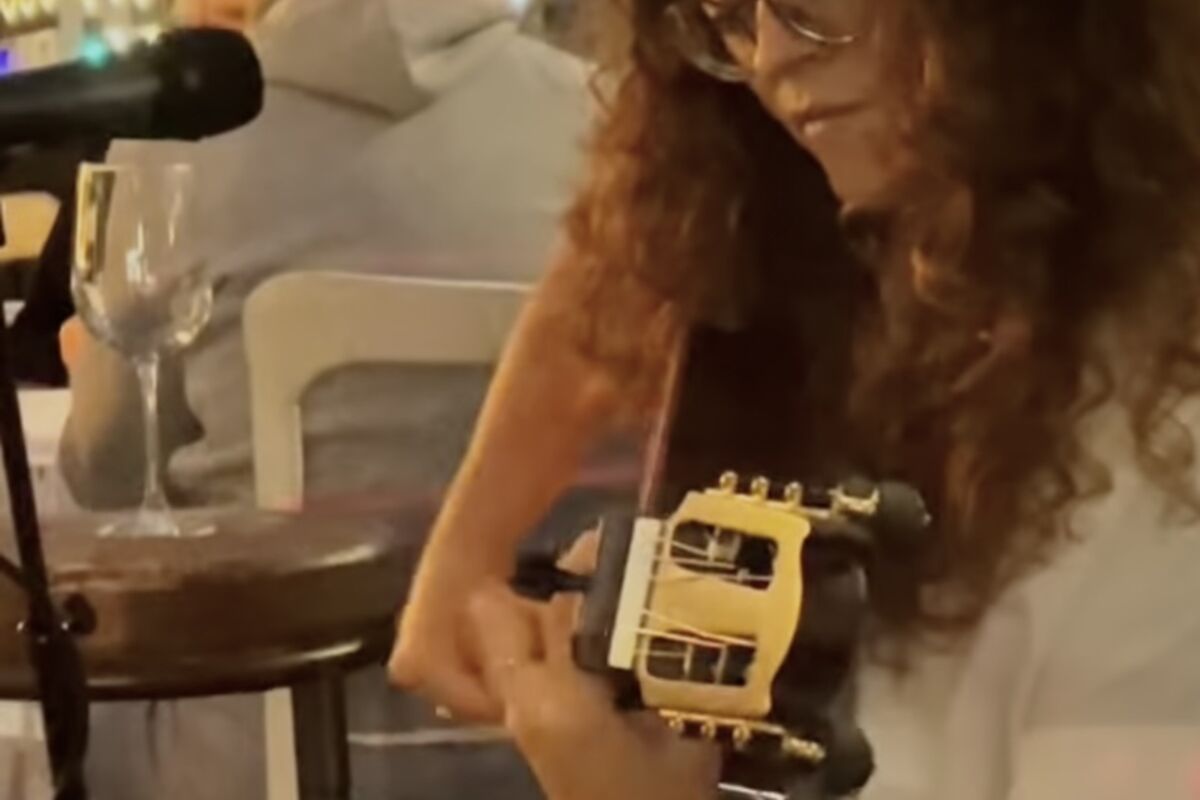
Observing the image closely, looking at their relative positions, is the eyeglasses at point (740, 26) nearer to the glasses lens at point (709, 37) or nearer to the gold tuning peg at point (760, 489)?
the glasses lens at point (709, 37)

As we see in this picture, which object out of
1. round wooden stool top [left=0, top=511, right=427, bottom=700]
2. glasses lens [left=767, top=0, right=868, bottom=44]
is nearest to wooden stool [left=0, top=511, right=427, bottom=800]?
round wooden stool top [left=0, top=511, right=427, bottom=700]

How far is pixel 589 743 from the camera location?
812mm

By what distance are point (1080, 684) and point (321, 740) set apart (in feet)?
2.52

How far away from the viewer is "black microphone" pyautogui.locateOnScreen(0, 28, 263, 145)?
64 cm

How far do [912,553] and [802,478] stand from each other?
13 cm

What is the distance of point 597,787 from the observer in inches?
32.4

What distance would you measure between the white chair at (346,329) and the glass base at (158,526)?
0.10m

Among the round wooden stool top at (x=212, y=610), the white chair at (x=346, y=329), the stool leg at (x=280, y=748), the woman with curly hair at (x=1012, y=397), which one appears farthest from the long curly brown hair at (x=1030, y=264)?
the stool leg at (x=280, y=748)

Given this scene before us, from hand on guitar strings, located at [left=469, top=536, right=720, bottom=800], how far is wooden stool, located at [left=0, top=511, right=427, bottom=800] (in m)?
0.47

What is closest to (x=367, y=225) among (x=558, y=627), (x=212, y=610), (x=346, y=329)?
(x=346, y=329)

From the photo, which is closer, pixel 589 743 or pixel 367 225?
pixel 589 743

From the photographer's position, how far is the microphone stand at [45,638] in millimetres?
677

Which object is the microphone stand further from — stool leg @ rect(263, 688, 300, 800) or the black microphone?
stool leg @ rect(263, 688, 300, 800)

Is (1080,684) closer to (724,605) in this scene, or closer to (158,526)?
(724,605)
